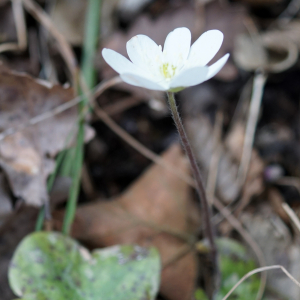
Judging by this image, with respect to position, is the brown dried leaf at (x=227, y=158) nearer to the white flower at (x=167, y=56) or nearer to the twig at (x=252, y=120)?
the twig at (x=252, y=120)

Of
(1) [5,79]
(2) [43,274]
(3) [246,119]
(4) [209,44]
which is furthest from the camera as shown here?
(3) [246,119]

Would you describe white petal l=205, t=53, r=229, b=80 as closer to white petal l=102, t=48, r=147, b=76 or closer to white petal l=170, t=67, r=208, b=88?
white petal l=170, t=67, r=208, b=88

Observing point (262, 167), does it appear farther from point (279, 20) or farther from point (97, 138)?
point (279, 20)

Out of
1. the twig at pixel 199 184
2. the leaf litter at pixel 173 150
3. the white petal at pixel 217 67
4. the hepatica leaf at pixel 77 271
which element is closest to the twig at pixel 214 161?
the leaf litter at pixel 173 150

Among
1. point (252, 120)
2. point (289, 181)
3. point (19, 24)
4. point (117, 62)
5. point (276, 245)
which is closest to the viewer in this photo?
point (117, 62)

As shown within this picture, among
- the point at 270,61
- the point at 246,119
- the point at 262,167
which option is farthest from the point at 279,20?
the point at 262,167

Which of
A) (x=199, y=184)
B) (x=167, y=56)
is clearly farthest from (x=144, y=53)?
(x=199, y=184)

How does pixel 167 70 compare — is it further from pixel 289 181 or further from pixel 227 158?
pixel 289 181

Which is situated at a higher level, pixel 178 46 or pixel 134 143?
pixel 178 46
